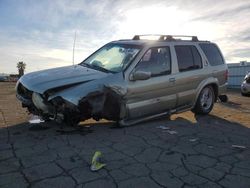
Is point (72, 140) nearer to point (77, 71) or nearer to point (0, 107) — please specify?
point (77, 71)

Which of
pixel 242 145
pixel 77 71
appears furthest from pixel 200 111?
pixel 77 71

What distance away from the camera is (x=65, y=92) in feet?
20.0

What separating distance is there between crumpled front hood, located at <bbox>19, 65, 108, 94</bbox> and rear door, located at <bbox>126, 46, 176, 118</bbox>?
0.76 meters

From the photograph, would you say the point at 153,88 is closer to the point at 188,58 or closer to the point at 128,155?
the point at 188,58

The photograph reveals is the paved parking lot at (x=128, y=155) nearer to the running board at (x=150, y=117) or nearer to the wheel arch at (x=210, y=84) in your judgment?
the running board at (x=150, y=117)

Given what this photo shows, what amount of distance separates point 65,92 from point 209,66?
4.36 m

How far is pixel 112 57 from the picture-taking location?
25.0ft

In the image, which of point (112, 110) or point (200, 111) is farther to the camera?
point (200, 111)

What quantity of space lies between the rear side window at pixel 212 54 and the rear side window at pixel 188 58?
1.44ft

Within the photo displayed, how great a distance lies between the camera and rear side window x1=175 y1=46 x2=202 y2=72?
26.6ft

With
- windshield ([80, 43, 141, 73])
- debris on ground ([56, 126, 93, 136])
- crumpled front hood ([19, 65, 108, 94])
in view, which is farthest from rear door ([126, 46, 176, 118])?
debris on ground ([56, 126, 93, 136])

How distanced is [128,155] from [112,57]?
298 cm

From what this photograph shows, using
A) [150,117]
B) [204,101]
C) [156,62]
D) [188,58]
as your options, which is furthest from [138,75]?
[204,101]

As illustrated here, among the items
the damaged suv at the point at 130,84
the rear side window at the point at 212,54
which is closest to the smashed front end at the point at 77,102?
the damaged suv at the point at 130,84
